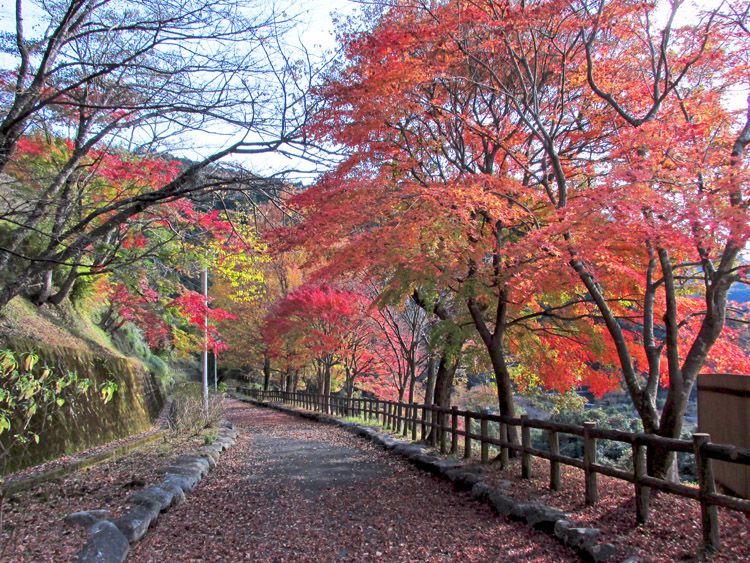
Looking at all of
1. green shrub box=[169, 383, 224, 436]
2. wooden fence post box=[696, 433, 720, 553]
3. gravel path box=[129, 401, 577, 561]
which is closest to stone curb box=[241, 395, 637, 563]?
gravel path box=[129, 401, 577, 561]

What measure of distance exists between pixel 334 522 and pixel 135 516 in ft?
6.84

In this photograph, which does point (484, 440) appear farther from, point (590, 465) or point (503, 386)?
point (590, 465)

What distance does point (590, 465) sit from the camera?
5.96 metres

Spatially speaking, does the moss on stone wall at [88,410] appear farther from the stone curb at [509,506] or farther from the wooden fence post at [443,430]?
the wooden fence post at [443,430]

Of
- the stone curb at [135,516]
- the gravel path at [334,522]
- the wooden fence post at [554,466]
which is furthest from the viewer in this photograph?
the wooden fence post at [554,466]

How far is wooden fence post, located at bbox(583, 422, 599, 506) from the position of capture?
5.91 meters

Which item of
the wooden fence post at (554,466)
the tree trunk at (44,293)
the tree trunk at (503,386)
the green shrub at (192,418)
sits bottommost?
the green shrub at (192,418)

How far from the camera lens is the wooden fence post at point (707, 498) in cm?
426

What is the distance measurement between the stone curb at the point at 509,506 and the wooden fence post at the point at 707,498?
65 cm

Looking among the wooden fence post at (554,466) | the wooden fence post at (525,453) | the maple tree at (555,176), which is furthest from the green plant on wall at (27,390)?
the wooden fence post at (525,453)

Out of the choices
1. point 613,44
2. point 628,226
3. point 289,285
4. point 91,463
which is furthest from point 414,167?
point 289,285

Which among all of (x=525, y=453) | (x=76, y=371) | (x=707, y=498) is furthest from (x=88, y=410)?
(x=707, y=498)

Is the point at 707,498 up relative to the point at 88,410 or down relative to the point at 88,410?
up

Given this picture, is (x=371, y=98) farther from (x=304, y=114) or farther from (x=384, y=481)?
(x=384, y=481)
